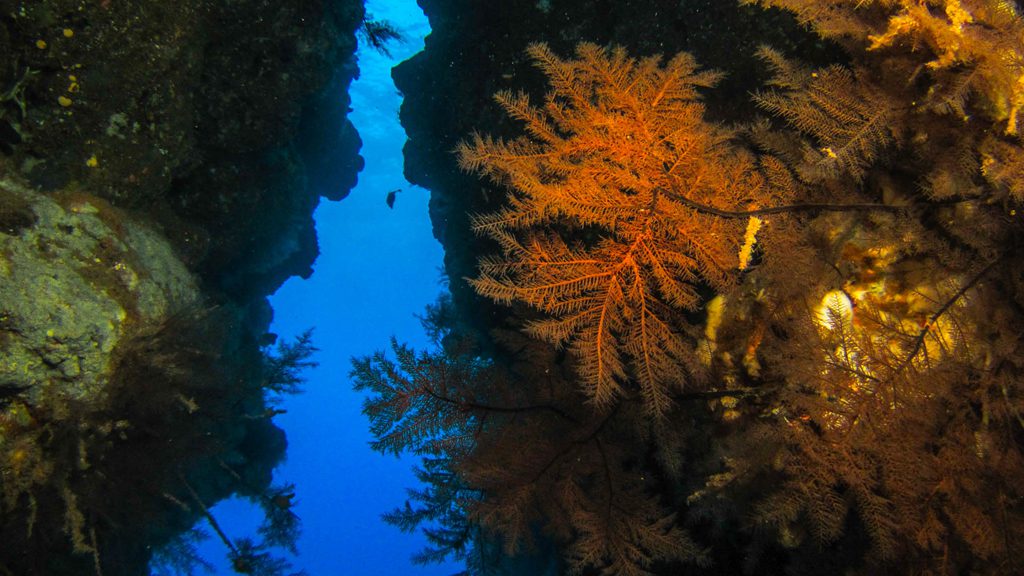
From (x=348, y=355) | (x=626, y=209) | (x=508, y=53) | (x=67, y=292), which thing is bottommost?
(x=626, y=209)

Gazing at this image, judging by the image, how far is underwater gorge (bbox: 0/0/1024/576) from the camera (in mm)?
2828

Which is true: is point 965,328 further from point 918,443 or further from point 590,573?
point 590,573

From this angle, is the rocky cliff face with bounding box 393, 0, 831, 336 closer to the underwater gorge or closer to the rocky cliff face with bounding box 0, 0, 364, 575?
the underwater gorge

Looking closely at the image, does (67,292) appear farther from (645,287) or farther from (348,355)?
(348,355)

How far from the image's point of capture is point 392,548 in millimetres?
74438

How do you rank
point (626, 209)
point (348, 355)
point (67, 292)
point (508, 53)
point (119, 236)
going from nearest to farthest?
point (626, 209) → point (67, 292) → point (119, 236) → point (508, 53) → point (348, 355)

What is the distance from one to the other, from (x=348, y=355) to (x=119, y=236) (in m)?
69.5

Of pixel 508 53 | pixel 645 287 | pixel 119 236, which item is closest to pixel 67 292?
pixel 119 236

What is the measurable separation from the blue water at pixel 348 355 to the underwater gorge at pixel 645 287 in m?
56.9

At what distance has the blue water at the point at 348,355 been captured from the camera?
7112 centimetres

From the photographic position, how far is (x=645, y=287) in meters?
3.14

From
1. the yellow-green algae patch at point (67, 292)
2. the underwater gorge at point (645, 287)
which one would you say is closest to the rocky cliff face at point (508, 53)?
the underwater gorge at point (645, 287)

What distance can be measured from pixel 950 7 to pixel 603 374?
2758 mm

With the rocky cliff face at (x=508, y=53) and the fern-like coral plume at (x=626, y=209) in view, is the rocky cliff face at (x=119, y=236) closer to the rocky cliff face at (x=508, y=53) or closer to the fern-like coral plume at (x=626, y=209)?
the rocky cliff face at (x=508, y=53)
